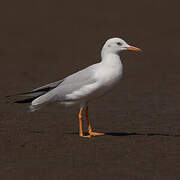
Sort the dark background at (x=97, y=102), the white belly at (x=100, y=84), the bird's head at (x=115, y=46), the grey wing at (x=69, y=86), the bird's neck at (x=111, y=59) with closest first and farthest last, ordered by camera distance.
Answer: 1. the dark background at (x=97, y=102)
2. the white belly at (x=100, y=84)
3. the grey wing at (x=69, y=86)
4. the bird's neck at (x=111, y=59)
5. the bird's head at (x=115, y=46)

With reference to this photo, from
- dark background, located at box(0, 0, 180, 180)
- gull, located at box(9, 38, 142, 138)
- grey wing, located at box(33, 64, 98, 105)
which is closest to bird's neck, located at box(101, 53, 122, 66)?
gull, located at box(9, 38, 142, 138)

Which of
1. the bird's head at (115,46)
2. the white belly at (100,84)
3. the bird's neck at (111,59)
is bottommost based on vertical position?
the white belly at (100,84)

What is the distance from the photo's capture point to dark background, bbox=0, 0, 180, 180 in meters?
9.52

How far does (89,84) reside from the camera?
11164mm

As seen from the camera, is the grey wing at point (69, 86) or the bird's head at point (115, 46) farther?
the bird's head at point (115, 46)

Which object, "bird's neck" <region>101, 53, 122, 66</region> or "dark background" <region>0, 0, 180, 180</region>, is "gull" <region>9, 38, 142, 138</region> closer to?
"bird's neck" <region>101, 53, 122, 66</region>

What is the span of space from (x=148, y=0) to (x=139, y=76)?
18883 millimetres

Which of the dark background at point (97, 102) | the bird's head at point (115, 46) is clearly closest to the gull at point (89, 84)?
the bird's head at point (115, 46)

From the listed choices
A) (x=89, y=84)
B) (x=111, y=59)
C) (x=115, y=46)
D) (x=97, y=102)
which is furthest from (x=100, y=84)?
(x=97, y=102)

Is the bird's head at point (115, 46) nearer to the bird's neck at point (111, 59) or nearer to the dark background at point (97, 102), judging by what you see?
the bird's neck at point (111, 59)

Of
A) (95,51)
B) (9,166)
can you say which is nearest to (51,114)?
(9,166)

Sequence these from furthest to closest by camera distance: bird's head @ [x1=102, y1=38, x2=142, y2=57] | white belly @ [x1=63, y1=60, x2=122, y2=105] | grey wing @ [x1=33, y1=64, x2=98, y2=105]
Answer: bird's head @ [x1=102, y1=38, x2=142, y2=57] → grey wing @ [x1=33, y1=64, x2=98, y2=105] → white belly @ [x1=63, y1=60, x2=122, y2=105]

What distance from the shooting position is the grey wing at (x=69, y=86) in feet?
36.8

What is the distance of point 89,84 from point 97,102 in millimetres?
4566
